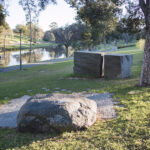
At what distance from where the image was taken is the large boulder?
4629 mm

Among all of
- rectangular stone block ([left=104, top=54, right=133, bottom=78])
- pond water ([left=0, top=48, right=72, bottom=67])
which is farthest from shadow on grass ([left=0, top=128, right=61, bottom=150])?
pond water ([left=0, top=48, right=72, bottom=67])

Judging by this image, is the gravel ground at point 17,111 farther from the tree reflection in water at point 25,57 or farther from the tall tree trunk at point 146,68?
the tree reflection in water at point 25,57

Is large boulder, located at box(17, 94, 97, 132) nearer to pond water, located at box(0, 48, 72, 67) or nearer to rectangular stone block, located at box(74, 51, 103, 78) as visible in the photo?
rectangular stone block, located at box(74, 51, 103, 78)

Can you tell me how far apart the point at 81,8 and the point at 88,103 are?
9542 millimetres

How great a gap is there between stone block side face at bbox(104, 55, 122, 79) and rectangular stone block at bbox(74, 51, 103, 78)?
54 cm

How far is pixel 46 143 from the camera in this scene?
4188 millimetres

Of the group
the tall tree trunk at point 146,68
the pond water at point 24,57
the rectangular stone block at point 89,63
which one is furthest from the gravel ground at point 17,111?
the pond water at point 24,57

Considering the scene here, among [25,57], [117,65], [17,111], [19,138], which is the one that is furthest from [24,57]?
[19,138]

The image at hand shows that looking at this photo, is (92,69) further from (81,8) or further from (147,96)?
(147,96)

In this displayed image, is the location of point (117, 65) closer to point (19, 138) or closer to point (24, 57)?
point (19, 138)

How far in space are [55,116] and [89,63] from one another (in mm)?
10531

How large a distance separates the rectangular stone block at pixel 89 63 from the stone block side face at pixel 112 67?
544 mm

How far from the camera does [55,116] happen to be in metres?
4.63

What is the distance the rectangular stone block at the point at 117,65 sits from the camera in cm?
1323
